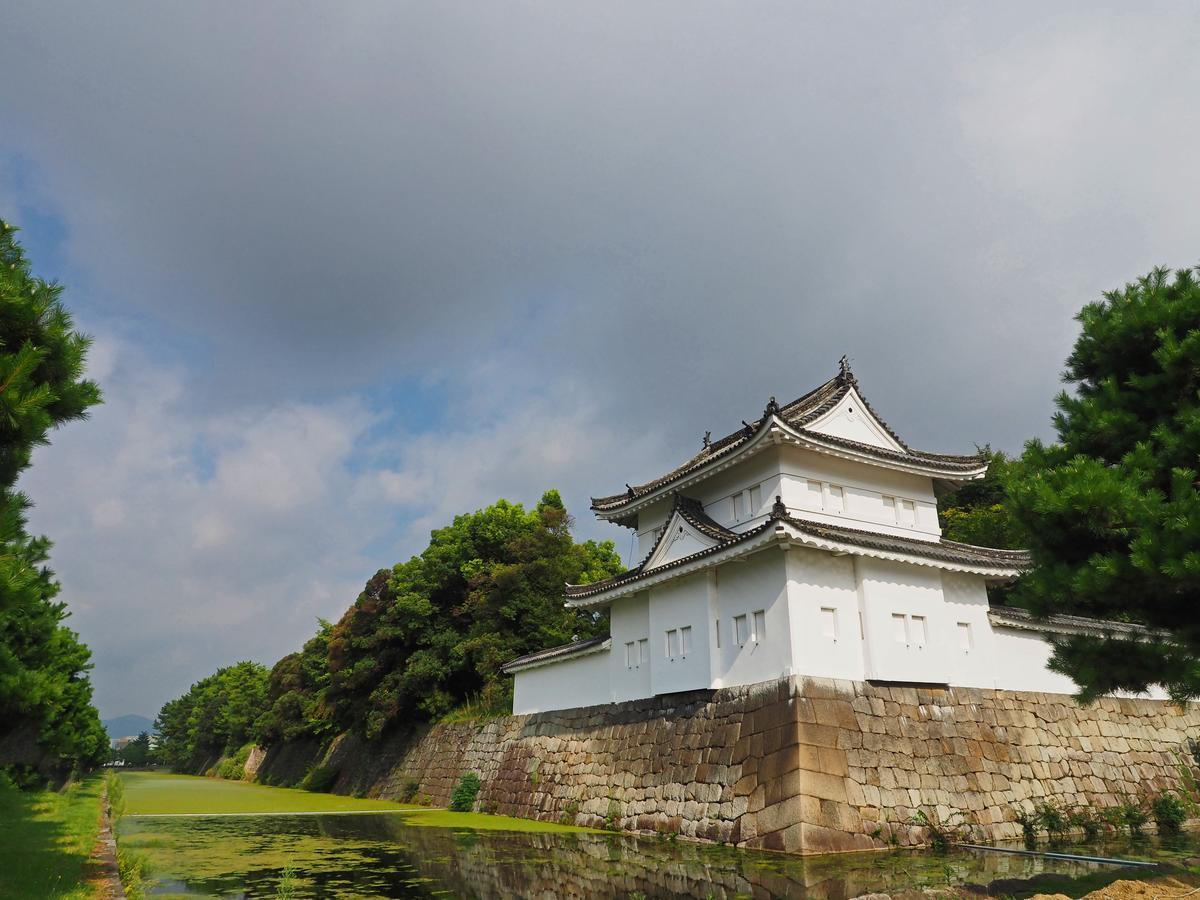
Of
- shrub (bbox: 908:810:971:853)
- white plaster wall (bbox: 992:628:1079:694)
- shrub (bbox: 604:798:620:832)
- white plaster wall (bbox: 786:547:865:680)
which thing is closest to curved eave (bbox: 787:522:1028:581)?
white plaster wall (bbox: 786:547:865:680)

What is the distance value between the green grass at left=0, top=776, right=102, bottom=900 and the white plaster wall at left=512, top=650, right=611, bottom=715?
9.70 meters

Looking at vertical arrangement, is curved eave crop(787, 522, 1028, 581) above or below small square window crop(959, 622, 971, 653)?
above

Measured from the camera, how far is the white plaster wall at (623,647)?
16.6m

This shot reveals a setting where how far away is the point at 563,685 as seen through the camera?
19.3 meters

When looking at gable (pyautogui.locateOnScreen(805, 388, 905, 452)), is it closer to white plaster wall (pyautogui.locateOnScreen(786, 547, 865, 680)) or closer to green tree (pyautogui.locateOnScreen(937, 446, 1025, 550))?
white plaster wall (pyautogui.locateOnScreen(786, 547, 865, 680))

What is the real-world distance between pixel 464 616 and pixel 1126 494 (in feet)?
72.1

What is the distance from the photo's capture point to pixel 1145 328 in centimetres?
752

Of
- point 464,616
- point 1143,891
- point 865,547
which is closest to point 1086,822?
point 865,547

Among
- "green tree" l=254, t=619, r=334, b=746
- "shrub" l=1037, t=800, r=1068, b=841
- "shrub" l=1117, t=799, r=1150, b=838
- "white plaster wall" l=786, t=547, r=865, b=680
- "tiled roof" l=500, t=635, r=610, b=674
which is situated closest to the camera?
"shrub" l=1037, t=800, r=1068, b=841

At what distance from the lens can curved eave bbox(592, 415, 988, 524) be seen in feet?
48.6

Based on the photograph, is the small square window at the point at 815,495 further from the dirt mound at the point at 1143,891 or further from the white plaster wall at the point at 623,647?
the dirt mound at the point at 1143,891

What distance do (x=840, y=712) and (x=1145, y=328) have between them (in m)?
7.72

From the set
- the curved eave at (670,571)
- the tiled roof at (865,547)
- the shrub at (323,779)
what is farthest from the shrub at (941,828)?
the shrub at (323,779)

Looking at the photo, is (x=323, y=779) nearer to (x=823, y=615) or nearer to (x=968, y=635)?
(x=823, y=615)
